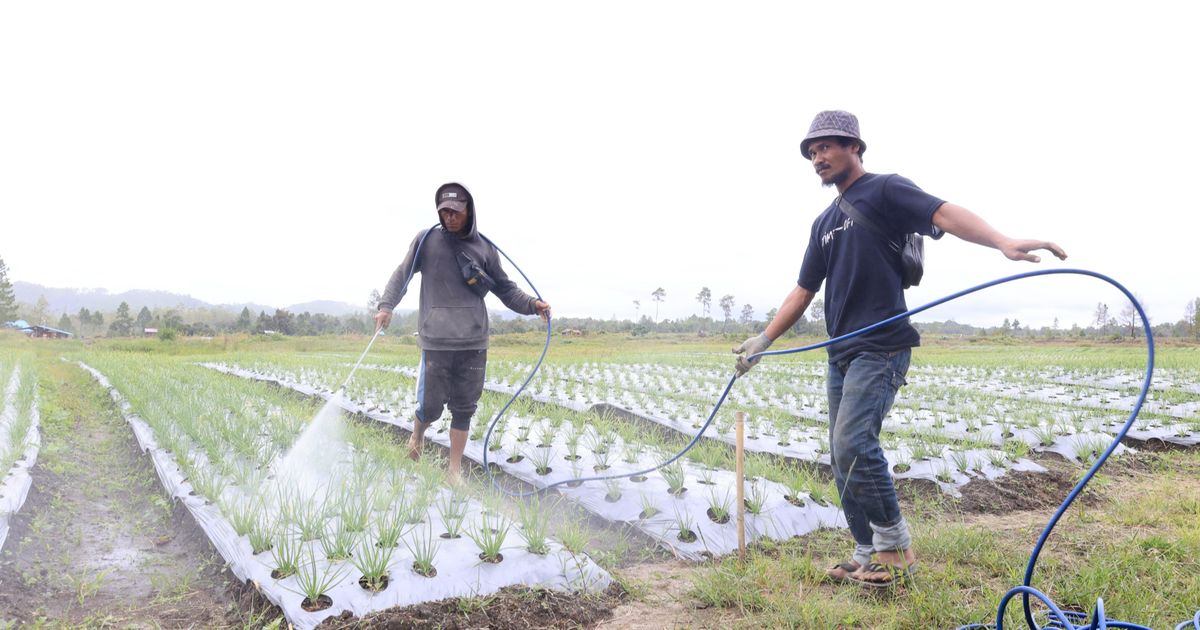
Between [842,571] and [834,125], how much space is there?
1.53 metres

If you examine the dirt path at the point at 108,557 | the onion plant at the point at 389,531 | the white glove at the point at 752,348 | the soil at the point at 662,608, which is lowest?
the dirt path at the point at 108,557

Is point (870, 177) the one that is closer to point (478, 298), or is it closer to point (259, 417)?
point (478, 298)

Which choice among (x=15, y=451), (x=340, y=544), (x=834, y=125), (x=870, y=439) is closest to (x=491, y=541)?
(x=340, y=544)

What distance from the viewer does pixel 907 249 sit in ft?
6.87

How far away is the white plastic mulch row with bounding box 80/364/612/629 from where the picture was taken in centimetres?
198

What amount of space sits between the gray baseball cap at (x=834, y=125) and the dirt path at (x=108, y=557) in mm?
2417

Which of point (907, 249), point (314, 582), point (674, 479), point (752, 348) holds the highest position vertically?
point (907, 249)

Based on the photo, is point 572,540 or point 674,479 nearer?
point 572,540

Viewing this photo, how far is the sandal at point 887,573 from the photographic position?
2.16 meters

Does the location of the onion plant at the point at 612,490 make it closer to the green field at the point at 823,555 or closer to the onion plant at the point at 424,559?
the green field at the point at 823,555

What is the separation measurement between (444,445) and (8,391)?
5951 millimetres

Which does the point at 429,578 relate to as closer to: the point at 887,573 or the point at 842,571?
the point at 842,571

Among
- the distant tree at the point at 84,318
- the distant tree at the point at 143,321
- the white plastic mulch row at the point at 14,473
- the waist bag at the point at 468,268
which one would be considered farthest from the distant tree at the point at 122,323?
the waist bag at the point at 468,268

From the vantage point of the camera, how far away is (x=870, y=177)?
2.14 m
